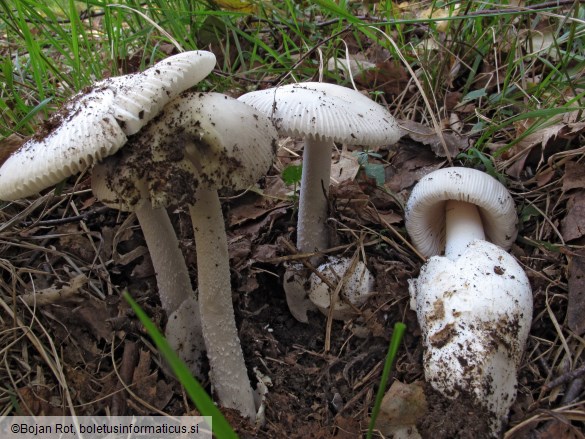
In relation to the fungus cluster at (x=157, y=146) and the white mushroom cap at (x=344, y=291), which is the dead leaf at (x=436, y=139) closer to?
the white mushroom cap at (x=344, y=291)

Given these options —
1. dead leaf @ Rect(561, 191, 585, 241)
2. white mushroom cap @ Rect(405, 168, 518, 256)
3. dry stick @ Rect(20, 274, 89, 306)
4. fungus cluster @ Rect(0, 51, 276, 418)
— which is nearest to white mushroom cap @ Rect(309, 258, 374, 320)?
white mushroom cap @ Rect(405, 168, 518, 256)

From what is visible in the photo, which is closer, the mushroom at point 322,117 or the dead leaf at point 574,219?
the mushroom at point 322,117

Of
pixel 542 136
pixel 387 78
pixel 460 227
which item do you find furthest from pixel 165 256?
pixel 387 78

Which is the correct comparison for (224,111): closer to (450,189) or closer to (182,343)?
(182,343)

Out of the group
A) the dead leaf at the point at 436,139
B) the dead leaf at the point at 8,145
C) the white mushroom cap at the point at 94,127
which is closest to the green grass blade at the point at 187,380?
the white mushroom cap at the point at 94,127

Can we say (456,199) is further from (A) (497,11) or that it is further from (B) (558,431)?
(A) (497,11)
